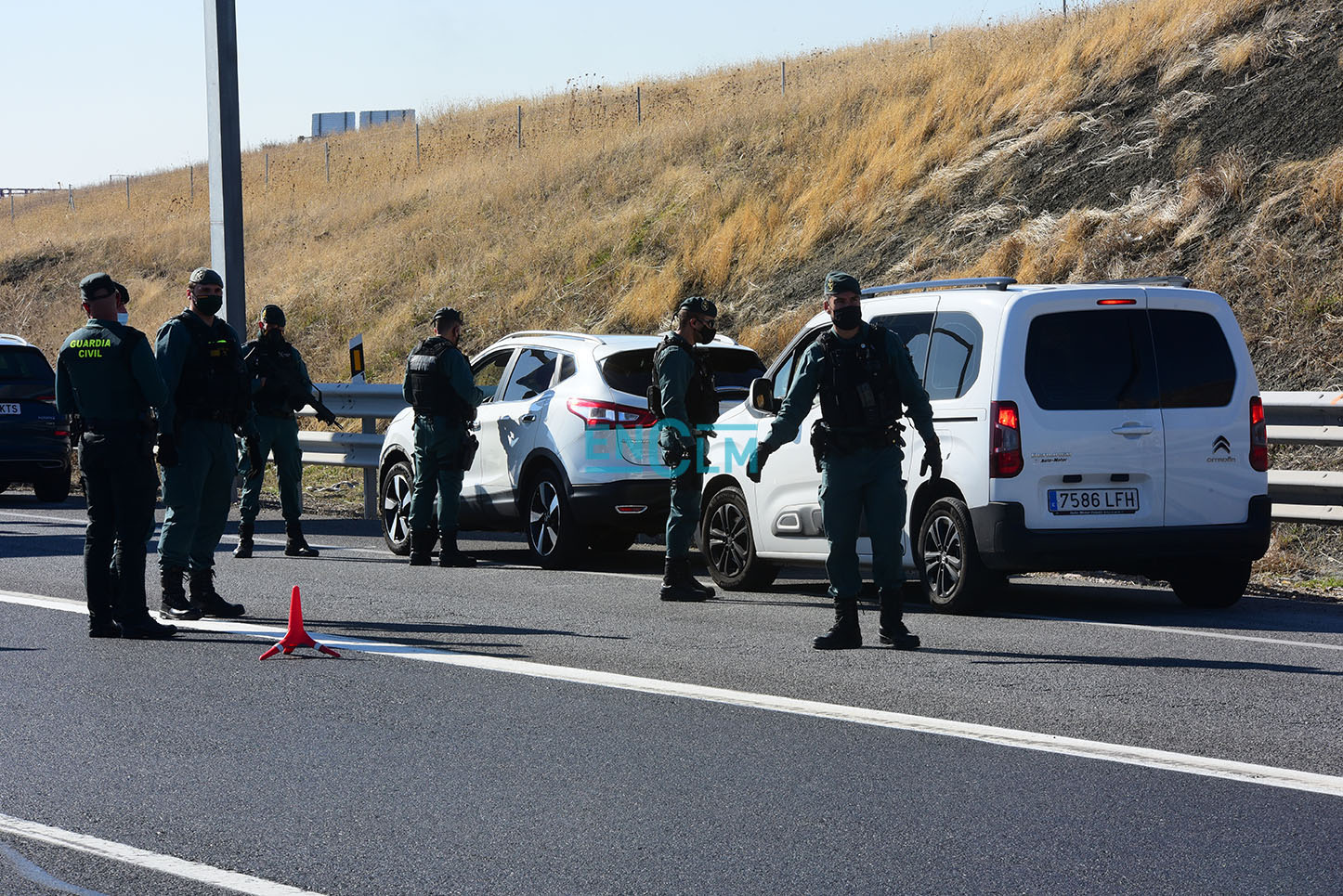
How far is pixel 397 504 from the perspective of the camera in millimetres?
14109

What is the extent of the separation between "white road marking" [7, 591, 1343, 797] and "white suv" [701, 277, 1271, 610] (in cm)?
273

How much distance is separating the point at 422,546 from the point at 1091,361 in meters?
5.65

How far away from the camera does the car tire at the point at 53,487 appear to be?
19922 millimetres

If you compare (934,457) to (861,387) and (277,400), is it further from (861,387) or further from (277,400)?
(277,400)

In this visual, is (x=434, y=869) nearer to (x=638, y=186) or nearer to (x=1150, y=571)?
(x=1150, y=571)

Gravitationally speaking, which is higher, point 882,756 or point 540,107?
point 540,107

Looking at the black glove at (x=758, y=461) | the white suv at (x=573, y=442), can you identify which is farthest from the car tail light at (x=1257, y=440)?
the white suv at (x=573, y=442)

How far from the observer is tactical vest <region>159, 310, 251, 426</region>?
9797 millimetres

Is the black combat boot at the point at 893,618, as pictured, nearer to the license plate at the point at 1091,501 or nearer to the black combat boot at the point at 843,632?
the black combat boot at the point at 843,632

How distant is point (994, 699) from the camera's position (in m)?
7.18

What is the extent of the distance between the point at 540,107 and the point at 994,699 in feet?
151

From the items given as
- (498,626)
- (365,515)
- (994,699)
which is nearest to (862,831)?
(994,699)

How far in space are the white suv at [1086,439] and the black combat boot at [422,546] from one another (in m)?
4.35

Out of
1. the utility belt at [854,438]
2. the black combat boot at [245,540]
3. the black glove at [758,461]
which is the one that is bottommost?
the black combat boot at [245,540]
